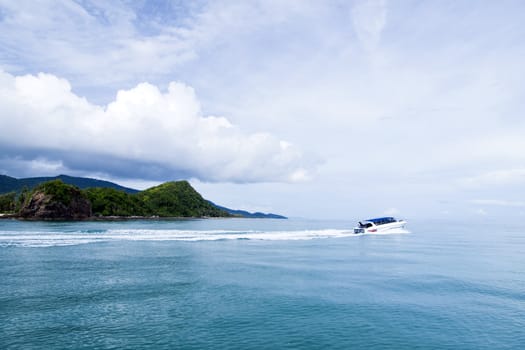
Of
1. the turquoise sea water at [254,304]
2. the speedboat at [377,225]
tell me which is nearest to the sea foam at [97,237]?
the speedboat at [377,225]

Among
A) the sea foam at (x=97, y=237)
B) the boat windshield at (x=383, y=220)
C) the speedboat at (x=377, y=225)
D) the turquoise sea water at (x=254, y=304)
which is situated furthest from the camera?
the boat windshield at (x=383, y=220)

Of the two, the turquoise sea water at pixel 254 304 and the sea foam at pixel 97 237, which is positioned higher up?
the sea foam at pixel 97 237

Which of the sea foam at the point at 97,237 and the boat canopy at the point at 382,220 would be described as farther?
the boat canopy at the point at 382,220

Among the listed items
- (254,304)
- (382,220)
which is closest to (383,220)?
(382,220)

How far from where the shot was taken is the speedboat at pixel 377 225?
101062 millimetres

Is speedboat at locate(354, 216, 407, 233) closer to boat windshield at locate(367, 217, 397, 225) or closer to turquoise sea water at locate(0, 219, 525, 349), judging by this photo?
boat windshield at locate(367, 217, 397, 225)

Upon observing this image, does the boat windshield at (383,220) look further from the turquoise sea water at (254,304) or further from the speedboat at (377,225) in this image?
the turquoise sea water at (254,304)

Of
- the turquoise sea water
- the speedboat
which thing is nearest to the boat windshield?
the speedboat

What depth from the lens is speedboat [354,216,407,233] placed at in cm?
10106

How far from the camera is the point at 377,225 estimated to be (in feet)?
344

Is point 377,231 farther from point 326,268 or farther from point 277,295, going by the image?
point 277,295

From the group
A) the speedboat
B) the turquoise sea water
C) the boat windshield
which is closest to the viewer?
the turquoise sea water

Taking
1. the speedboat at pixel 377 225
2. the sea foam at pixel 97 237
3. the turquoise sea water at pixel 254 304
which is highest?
the speedboat at pixel 377 225

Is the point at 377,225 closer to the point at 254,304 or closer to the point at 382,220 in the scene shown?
the point at 382,220
